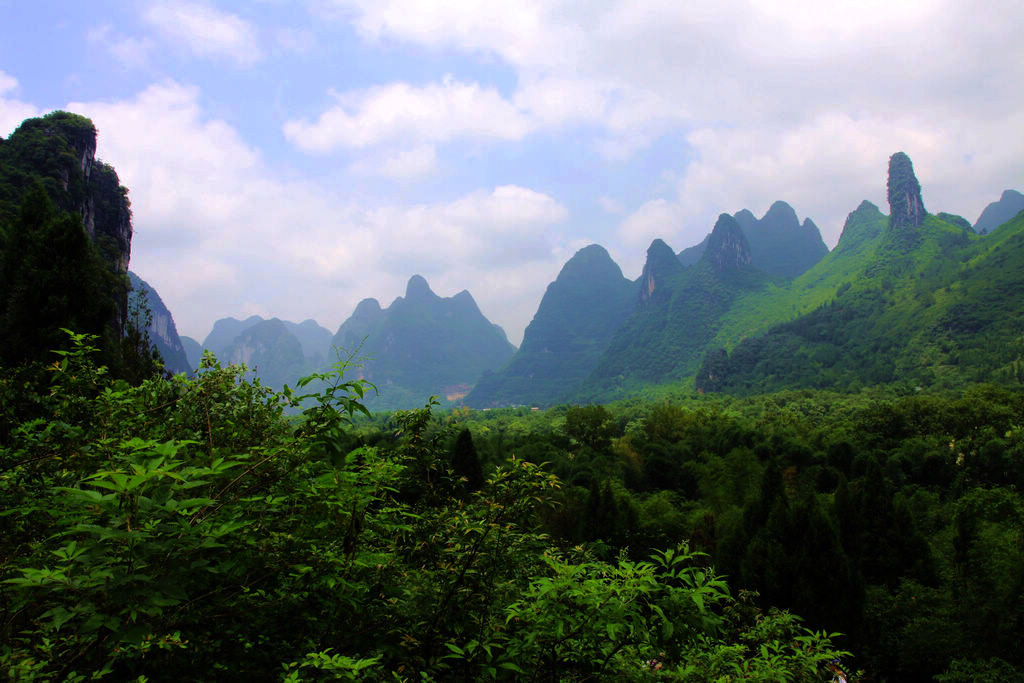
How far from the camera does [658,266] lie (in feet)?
380

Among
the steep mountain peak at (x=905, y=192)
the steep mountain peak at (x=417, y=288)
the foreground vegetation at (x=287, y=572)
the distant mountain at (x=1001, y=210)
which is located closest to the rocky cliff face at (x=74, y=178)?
the foreground vegetation at (x=287, y=572)

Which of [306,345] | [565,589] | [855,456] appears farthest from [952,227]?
[306,345]

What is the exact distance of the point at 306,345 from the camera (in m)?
199

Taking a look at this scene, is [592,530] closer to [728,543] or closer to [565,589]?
[728,543]

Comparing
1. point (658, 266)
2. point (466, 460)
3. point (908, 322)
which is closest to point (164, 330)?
point (466, 460)

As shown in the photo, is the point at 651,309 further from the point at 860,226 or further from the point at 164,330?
the point at 164,330

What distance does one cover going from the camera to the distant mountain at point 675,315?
310 feet

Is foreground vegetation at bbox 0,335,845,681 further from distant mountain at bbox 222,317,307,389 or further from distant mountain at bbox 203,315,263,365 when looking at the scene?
distant mountain at bbox 203,315,263,365

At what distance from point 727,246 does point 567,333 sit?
161 ft

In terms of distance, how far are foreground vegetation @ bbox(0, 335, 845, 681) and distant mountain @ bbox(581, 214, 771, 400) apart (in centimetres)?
9021

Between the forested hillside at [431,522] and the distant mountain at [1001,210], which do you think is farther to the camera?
the distant mountain at [1001,210]

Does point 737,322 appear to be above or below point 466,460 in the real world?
above

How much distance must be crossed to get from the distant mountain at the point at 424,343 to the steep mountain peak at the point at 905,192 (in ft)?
337

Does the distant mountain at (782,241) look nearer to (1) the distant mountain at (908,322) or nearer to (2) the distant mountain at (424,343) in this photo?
(1) the distant mountain at (908,322)
